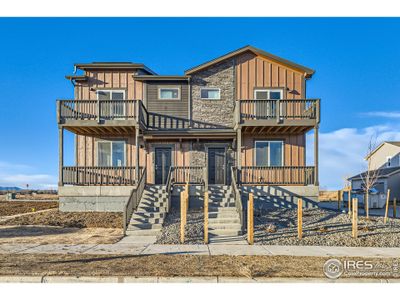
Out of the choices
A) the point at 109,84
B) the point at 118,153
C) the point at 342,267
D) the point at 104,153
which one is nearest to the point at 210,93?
the point at 109,84

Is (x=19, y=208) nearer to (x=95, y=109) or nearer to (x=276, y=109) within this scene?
(x=95, y=109)

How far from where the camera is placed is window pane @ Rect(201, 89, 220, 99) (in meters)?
18.5

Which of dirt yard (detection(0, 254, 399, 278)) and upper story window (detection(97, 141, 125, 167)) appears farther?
upper story window (detection(97, 141, 125, 167))

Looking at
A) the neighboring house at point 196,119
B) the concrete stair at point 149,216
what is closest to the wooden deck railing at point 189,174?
the neighboring house at point 196,119

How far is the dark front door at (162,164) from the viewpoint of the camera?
1831cm

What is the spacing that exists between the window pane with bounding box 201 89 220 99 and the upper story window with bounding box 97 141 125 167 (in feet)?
17.5

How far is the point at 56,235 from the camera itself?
11.7m

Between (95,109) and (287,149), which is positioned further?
(287,149)

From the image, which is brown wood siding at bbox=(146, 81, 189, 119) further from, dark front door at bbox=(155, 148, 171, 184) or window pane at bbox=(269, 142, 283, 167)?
window pane at bbox=(269, 142, 283, 167)

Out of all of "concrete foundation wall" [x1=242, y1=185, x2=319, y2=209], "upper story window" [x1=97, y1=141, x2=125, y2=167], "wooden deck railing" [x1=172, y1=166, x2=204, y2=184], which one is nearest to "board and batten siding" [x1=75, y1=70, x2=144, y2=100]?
"upper story window" [x1=97, y1=141, x2=125, y2=167]

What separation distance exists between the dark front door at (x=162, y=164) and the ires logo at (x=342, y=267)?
1179 cm

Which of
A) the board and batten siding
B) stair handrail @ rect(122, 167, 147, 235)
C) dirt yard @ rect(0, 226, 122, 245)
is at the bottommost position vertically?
dirt yard @ rect(0, 226, 122, 245)

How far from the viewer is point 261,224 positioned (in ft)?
41.2

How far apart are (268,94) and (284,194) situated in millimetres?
5739
